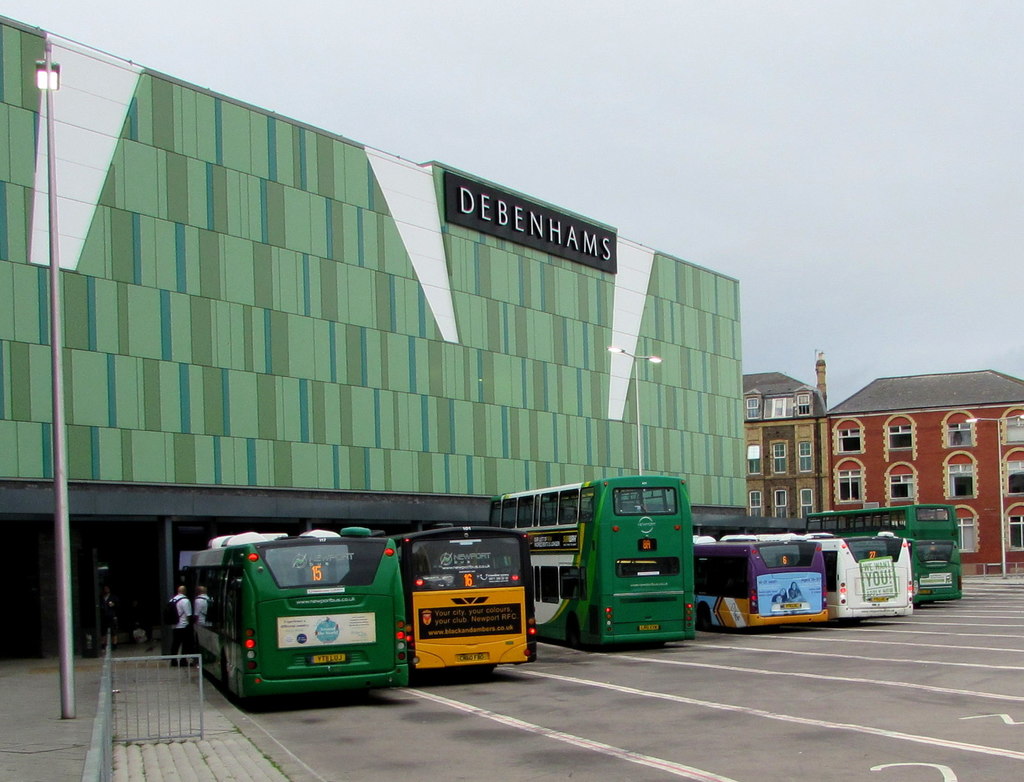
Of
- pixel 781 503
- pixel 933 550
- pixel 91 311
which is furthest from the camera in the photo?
pixel 781 503

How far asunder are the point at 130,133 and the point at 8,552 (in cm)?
1256

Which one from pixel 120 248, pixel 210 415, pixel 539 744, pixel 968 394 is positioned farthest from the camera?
pixel 968 394

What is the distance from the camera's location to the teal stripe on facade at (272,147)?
3959 cm

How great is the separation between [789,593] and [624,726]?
61.5 ft

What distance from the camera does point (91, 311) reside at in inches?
1340

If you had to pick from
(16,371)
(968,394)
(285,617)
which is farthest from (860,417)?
(285,617)

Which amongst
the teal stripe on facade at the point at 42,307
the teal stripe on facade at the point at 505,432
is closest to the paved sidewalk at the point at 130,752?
the teal stripe on facade at the point at 42,307

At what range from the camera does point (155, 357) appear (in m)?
35.7

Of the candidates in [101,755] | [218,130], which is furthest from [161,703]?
[218,130]

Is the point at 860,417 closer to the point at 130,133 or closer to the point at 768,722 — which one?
the point at 130,133

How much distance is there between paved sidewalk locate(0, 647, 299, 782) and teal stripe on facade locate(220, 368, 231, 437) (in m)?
17.9

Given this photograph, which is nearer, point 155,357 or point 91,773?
point 91,773

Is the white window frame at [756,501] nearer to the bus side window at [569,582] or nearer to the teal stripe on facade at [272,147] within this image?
the teal stripe on facade at [272,147]

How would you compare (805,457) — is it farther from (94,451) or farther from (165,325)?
(94,451)
